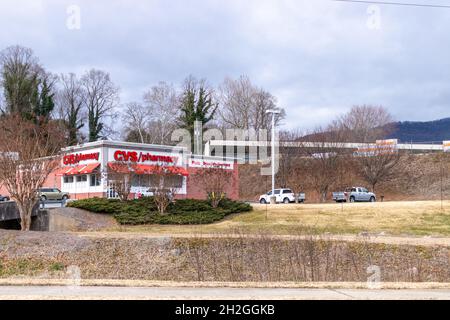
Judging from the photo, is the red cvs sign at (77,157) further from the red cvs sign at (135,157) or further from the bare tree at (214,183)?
the bare tree at (214,183)

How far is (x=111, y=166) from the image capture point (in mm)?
40938

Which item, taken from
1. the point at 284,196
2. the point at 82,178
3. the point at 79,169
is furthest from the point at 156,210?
the point at 284,196

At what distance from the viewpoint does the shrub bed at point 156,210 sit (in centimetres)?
3428

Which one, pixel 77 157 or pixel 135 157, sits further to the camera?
pixel 77 157

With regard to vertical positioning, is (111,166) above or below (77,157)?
below

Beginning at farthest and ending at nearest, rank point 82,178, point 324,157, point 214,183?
point 324,157 < point 82,178 < point 214,183

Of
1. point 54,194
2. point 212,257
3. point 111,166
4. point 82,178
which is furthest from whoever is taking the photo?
point 82,178

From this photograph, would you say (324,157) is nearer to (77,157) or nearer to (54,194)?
(77,157)

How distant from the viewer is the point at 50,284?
11359 mm

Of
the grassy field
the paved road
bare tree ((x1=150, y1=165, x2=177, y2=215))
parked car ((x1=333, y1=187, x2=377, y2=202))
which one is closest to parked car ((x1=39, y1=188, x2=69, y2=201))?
bare tree ((x1=150, y1=165, x2=177, y2=215))

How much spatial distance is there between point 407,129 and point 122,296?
190192 millimetres

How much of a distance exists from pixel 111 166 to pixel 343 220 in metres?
18.0
